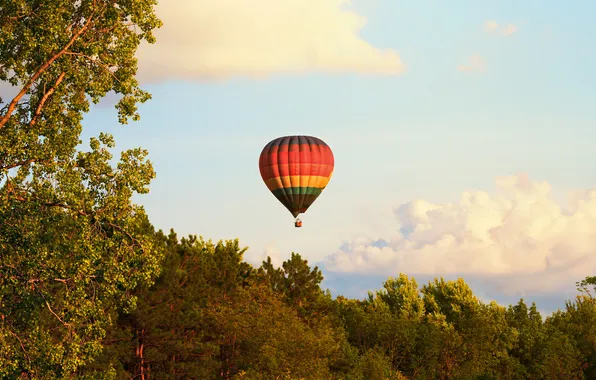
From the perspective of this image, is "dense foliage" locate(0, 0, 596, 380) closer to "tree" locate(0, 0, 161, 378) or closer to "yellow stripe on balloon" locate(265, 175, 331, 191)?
"tree" locate(0, 0, 161, 378)

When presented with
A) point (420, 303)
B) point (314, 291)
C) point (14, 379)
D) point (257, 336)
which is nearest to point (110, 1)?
point (14, 379)

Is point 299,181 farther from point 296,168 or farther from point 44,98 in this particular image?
point 44,98

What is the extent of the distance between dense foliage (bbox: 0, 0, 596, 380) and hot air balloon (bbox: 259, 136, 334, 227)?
760cm

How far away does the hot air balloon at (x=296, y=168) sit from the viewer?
6256 centimetres

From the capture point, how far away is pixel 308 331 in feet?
196

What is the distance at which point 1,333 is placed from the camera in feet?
86.0

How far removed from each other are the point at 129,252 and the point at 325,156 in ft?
124

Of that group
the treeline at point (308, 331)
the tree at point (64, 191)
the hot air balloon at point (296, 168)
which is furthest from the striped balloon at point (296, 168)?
the tree at point (64, 191)

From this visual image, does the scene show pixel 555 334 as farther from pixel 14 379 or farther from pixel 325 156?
pixel 14 379

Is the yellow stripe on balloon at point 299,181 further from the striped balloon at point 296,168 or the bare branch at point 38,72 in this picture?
the bare branch at point 38,72

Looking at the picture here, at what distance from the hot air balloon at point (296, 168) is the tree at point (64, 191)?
34.1 meters

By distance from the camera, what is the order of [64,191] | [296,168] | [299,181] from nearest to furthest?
1. [64,191]
2. [296,168]
3. [299,181]

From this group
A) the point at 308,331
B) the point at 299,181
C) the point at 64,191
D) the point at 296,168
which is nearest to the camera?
the point at 64,191

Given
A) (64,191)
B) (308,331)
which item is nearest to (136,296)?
(64,191)
